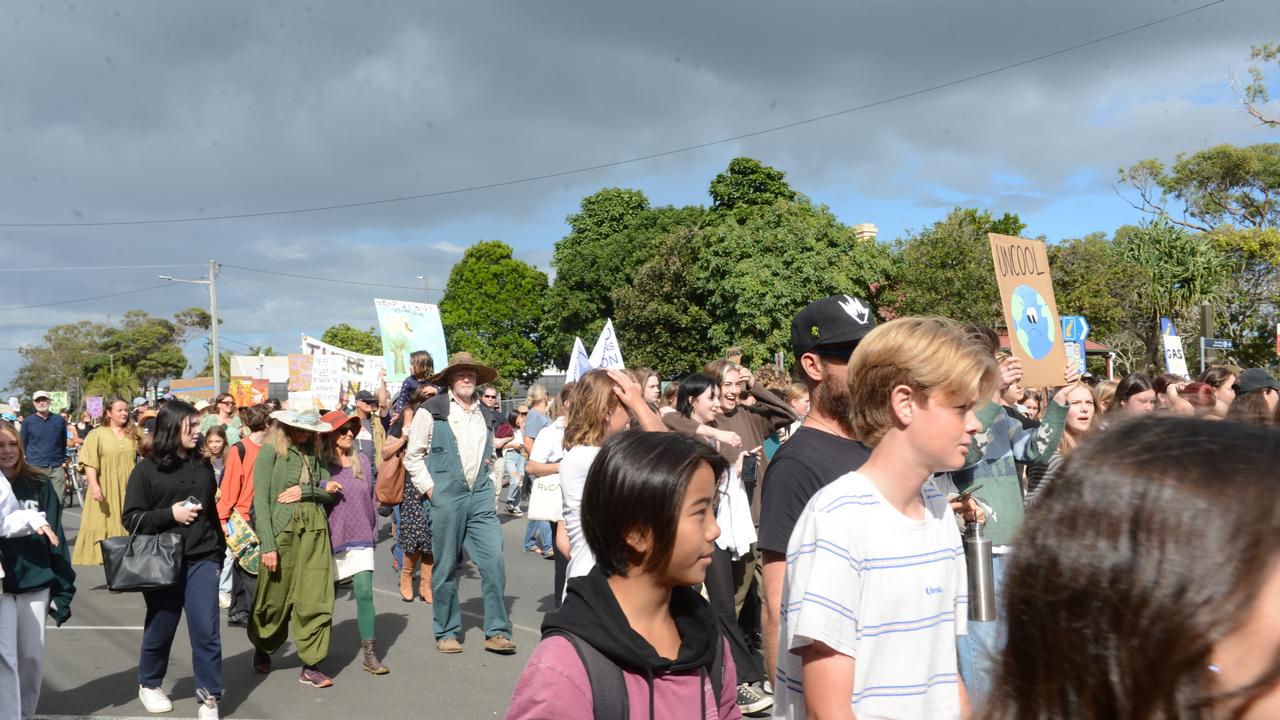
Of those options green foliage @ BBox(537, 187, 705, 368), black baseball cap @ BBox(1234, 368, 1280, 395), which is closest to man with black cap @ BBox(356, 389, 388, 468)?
black baseball cap @ BBox(1234, 368, 1280, 395)

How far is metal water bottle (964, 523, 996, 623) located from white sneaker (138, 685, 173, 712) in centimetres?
513

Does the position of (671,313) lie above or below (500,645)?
above

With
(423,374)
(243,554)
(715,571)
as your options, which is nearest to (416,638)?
(243,554)

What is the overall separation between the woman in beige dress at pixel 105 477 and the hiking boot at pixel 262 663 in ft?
12.9

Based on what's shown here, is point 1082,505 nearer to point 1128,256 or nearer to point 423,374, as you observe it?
point 423,374

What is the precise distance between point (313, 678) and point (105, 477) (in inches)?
223

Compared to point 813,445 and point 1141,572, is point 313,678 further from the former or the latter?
point 1141,572

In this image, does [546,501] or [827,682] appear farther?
[546,501]

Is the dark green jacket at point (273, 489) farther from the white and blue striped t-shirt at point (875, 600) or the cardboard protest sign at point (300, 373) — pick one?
the cardboard protest sign at point (300, 373)

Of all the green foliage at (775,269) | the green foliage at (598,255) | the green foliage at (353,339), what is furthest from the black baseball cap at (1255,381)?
the green foliage at (353,339)

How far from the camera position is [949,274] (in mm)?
37969

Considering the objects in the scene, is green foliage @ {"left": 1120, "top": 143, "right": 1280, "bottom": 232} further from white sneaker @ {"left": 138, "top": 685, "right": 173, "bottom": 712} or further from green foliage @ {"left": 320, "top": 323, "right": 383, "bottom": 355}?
green foliage @ {"left": 320, "top": 323, "right": 383, "bottom": 355}

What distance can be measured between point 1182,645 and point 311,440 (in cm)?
682

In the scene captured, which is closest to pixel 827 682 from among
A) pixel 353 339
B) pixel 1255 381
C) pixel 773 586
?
pixel 773 586
